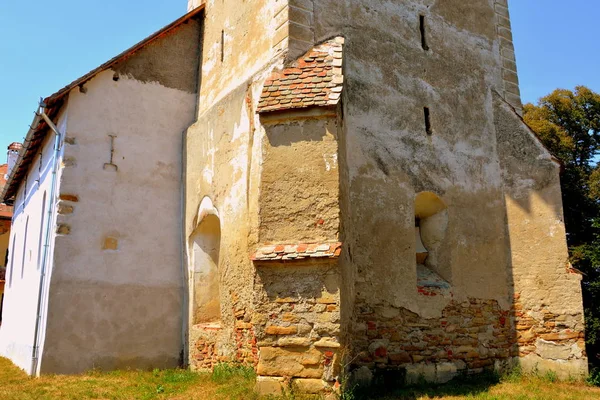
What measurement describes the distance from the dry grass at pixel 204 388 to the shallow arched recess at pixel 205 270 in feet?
3.92

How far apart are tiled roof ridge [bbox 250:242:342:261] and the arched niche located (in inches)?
123

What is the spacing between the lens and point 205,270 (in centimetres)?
1062

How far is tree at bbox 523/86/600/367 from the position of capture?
51.4ft

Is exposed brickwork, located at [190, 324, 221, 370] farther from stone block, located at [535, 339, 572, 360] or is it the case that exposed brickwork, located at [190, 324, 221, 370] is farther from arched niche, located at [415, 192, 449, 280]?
stone block, located at [535, 339, 572, 360]

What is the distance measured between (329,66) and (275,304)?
3.59m

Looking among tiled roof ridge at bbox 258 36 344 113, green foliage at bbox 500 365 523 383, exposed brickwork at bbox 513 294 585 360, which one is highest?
tiled roof ridge at bbox 258 36 344 113

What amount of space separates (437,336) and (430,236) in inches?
71.9

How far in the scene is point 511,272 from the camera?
33.3ft

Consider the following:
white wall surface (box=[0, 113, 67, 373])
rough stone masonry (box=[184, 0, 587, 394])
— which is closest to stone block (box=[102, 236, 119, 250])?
white wall surface (box=[0, 113, 67, 373])

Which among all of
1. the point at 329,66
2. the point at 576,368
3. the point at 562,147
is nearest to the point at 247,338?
the point at 329,66

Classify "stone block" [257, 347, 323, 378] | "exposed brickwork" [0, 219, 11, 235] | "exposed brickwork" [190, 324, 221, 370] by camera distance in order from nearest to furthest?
"stone block" [257, 347, 323, 378]
"exposed brickwork" [190, 324, 221, 370]
"exposed brickwork" [0, 219, 11, 235]

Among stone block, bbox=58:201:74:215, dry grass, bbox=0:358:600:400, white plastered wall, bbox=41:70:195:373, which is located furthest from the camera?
stone block, bbox=58:201:74:215

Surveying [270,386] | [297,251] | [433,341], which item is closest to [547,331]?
[433,341]

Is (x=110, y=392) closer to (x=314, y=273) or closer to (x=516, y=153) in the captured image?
(x=314, y=273)
